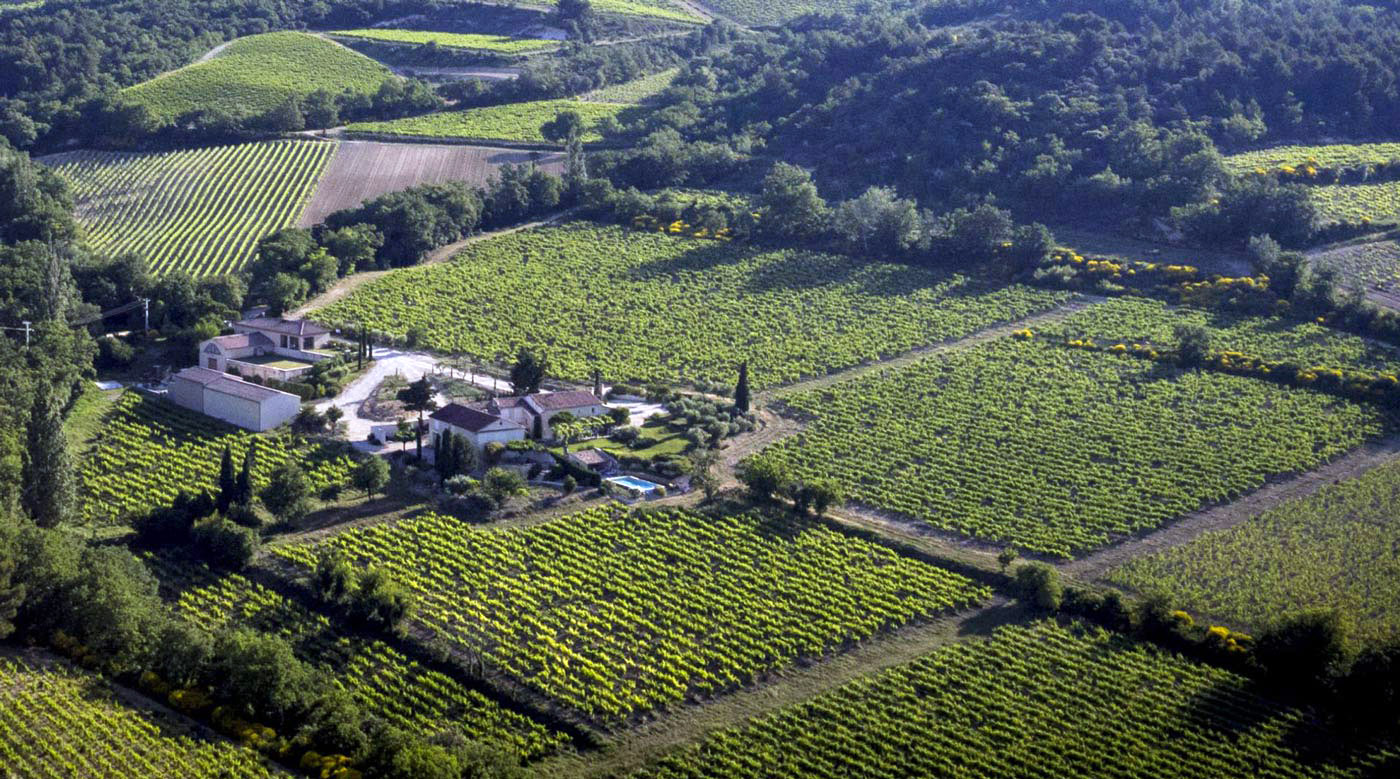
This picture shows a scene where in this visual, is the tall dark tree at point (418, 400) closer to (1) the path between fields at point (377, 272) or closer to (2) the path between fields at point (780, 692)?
(1) the path between fields at point (377, 272)

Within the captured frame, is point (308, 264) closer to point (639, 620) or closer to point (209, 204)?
point (209, 204)

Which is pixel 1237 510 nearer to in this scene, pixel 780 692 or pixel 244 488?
pixel 780 692

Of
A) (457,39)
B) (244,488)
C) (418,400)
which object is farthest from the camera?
(457,39)

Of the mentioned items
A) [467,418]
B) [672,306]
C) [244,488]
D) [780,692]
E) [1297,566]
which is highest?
[1297,566]

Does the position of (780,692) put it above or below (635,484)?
below

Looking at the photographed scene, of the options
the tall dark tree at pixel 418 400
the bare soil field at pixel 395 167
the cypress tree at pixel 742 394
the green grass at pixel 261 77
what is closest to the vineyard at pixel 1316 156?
the cypress tree at pixel 742 394

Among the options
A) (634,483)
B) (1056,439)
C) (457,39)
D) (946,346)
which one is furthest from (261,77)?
(1056,439)
